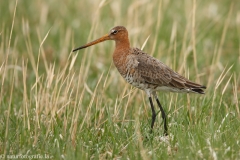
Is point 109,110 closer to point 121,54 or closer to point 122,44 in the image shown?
point 121,54

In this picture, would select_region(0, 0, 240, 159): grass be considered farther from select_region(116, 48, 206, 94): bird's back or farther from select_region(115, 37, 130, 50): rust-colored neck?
select_region(115, 37, 130, 50): rust-colored neck

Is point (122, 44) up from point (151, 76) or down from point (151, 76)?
up

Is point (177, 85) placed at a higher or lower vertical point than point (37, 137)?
higher

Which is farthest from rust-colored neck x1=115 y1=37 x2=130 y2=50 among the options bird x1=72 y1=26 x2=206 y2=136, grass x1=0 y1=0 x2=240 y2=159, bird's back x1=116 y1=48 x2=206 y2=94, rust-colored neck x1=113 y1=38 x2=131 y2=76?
grass x1=0 y1=0 x2=240 y2=159

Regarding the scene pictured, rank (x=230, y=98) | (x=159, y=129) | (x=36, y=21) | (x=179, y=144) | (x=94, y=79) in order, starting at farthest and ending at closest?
(x=36, y=21) < (x=94, y=79) < (x=230, y=98) < (x=159, y=129) < (x=179, y=144)

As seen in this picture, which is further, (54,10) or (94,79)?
(54,10)

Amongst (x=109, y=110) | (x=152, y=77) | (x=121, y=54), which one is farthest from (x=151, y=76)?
(x=109, y=110)

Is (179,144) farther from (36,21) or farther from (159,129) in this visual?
(36,21)

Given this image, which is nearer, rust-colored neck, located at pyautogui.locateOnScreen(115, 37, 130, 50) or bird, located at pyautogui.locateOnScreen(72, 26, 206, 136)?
bird, located at pyautogui.locateOnScreen(72, 26, 206, 136)

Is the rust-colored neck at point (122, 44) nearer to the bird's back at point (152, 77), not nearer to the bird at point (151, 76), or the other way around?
the bird at point (151, 76)

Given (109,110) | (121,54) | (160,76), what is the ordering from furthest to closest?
(121,54) < (160,76) < (109,110)

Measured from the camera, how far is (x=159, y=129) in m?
5.80

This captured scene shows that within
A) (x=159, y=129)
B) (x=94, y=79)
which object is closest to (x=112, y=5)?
(x=94, y=79)

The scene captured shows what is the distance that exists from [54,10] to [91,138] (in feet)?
19.8
